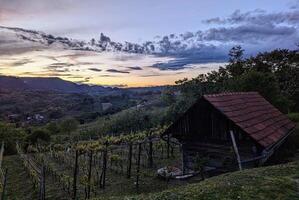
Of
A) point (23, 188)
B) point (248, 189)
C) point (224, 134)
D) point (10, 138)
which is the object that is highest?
point (224, 134)

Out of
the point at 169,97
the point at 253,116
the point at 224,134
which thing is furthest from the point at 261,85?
the point at 169,97

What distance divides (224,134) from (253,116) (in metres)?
3.56

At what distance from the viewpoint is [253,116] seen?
72.8ft

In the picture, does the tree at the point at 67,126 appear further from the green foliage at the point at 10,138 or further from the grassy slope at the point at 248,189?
the grassy slope at the point at 248,189

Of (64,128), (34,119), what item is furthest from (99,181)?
(34,119)

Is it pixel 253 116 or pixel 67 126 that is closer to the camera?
pixel 253 116

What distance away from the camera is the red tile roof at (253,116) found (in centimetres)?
1930

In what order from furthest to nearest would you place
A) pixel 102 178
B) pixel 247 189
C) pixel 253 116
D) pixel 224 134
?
1. pixel 102 178
2. pixel 253 116
3. pixel 224 134
4. pixel 247 189

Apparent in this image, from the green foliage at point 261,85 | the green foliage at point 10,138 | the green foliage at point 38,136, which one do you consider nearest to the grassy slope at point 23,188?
the green foliage at point 10,138

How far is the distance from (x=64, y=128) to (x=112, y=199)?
59163 mm

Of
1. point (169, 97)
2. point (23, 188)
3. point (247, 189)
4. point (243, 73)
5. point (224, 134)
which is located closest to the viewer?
point (247, 189)

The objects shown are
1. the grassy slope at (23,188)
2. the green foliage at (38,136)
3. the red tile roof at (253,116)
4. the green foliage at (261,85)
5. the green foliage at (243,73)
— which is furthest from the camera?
the green foliage at (38,136)

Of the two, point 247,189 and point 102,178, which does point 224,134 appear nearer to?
point 247,189

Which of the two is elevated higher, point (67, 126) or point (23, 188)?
point (23, 188)
